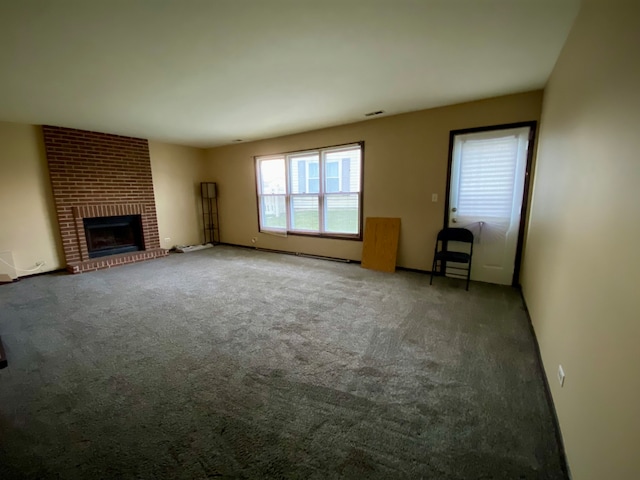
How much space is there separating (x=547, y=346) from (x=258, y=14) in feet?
9.59

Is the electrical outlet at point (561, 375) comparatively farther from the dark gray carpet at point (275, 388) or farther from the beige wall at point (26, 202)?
the beige wall at point (26, 202)

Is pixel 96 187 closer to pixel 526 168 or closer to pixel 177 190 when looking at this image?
pixel 177 190

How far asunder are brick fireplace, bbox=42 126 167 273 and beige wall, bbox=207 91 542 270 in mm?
2829

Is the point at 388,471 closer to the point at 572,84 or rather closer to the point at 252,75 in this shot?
the point at 572,84

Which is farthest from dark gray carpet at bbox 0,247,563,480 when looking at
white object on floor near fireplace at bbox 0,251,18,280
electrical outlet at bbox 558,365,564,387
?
white object on floor near fireplace at bbox 0,251,18,280

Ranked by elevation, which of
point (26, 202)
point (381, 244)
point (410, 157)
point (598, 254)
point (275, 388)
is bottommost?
point (275, 388)

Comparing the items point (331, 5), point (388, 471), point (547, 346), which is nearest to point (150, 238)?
point (331, 5)

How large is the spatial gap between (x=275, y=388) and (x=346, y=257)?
328 centimetres

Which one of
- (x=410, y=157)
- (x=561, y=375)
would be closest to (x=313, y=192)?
(x=410, y=157)

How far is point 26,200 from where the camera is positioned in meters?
4.13

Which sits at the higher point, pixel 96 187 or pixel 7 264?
pixel 96 187

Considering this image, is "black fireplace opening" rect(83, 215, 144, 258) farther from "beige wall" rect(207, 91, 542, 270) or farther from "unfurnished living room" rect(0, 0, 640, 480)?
"beige wall" rect(207, 91, 542, 270)

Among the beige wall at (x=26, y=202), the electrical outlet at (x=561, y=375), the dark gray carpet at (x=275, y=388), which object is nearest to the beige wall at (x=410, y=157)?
the dark gray carpet at (x=275, y=388)

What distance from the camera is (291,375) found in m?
1.85
